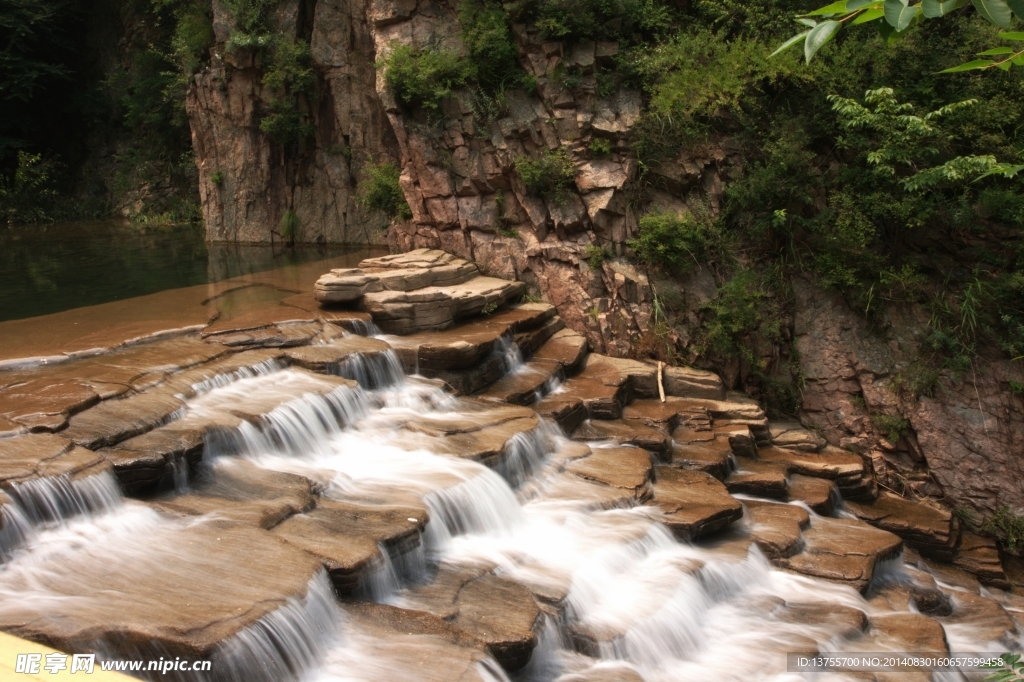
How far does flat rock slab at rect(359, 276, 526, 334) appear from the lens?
9.79 metres

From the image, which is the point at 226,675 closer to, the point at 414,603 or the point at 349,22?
the point at 414,603

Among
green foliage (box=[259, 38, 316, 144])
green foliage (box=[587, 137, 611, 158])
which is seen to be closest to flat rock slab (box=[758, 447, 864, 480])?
→ green foliage (box=[587, 137, 611, 158])

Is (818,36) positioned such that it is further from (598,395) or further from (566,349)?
(566,349)

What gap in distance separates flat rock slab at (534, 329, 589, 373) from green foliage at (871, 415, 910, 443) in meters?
3.64

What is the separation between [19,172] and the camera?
20.5m

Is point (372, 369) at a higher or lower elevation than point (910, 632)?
higher

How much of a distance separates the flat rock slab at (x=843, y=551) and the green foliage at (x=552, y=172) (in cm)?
514

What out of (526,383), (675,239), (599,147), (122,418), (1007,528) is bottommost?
(1007,528)

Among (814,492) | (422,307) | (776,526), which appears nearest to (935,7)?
(776,526)

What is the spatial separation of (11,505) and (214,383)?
257 cm

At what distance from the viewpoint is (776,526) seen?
26.7 feet

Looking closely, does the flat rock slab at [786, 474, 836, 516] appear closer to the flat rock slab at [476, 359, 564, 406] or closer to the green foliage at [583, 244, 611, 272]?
the flat rock slab at [476, 359, 564, 406]

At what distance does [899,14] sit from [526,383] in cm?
777

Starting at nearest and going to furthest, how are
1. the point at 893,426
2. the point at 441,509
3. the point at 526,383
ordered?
the point at 441,509
the point at 526,383
the point at 893,426
